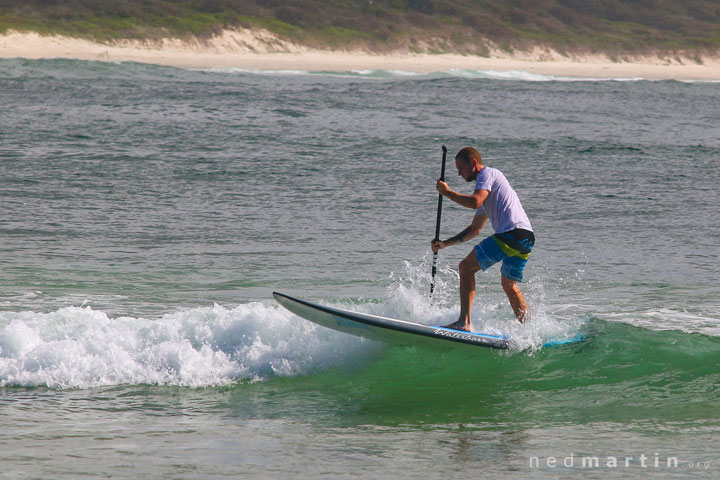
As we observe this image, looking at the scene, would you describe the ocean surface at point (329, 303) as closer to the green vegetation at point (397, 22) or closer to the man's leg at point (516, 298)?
the man's leg at point (516, 298)

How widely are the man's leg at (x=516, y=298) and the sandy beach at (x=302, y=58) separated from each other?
5079cm

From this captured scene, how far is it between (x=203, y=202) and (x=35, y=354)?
8922mm

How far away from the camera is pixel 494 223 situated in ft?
28.4

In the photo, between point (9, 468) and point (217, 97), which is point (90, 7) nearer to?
point (217, 97)

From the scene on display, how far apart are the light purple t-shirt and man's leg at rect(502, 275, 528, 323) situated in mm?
552

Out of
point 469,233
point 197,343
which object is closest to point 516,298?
point 469,233

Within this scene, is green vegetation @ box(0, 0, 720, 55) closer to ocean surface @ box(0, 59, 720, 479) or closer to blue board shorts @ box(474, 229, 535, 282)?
ocean surface @ box(0, 59, 720, 479)

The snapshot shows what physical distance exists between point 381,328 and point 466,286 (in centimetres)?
89

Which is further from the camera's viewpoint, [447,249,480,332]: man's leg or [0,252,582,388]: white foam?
[447,249,480,332]: man's leg

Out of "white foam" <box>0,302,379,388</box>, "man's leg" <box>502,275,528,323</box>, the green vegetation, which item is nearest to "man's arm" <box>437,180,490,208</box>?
"man's leg" <box>502,275,528,323</box>

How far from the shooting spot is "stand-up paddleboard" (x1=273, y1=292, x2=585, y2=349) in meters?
8.58

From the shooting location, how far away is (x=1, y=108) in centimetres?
→ 2933

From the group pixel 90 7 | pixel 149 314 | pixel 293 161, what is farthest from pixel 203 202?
pixel 90 7

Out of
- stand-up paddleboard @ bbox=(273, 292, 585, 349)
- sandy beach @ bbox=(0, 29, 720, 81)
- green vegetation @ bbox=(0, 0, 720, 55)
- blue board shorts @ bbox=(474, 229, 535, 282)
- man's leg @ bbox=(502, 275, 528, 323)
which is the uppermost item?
green vegetation @ bbox=(0, 0, 720, 55)
